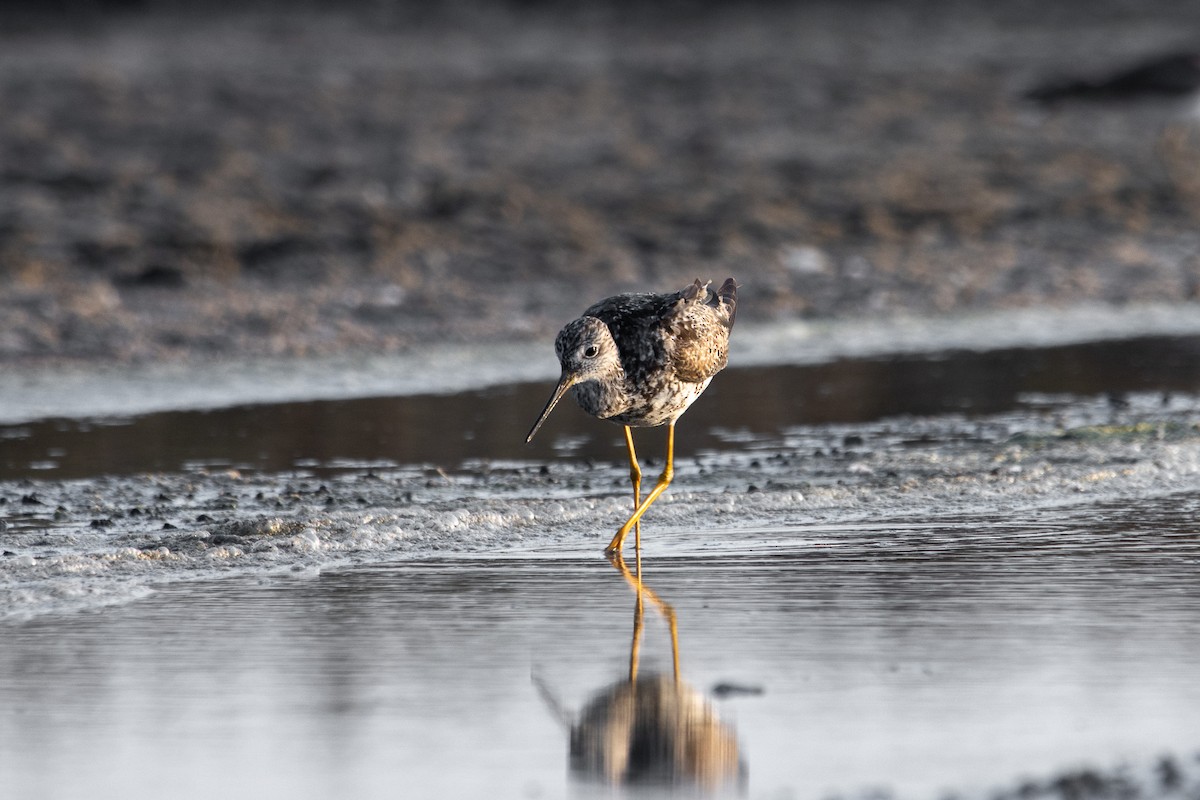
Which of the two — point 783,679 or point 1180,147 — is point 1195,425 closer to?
point 783,679

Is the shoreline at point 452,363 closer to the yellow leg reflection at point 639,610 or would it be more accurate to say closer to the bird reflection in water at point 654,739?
the yellow leg reflection at point 639,610

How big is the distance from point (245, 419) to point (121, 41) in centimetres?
1388

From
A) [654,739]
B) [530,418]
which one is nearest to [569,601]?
[654,739]

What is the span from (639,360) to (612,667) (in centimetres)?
222

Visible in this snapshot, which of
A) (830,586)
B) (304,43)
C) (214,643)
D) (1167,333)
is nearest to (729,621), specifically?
(830,586)

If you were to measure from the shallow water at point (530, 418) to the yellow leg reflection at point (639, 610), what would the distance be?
2.03m

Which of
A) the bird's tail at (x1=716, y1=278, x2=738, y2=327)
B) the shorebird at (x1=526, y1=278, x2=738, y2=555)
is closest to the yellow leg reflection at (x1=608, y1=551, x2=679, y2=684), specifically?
the shorebird at (x1=526, y1=278, x2=738, y2=555)

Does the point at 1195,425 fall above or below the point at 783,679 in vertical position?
above

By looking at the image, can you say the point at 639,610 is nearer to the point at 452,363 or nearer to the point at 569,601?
the point at 569,601

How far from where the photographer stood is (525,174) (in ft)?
52.3

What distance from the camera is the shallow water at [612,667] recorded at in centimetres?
413

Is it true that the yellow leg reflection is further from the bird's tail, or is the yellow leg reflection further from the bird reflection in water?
the bird's tail

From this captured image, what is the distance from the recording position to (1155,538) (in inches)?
246

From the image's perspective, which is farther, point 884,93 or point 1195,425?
point 884,93
